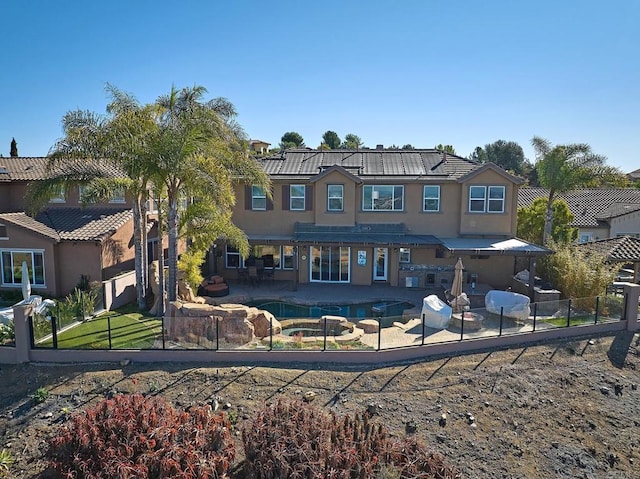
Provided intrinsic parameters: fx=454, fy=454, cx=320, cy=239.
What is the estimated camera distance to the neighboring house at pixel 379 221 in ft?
82.9

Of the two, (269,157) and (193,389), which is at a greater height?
(269,157)

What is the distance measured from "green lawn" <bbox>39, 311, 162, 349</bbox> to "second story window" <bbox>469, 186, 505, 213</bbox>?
58.5 ft

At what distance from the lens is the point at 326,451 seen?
9.80m

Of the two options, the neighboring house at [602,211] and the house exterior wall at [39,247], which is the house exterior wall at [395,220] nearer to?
the house exterior wall at [39,247]

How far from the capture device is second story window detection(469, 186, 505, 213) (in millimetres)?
25266

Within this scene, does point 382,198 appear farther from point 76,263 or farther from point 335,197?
point 76,263

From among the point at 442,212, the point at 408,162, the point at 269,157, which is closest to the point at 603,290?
the point at 442,212

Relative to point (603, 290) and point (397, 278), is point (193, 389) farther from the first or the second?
point (603, 290)

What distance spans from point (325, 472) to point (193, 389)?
18.3ft

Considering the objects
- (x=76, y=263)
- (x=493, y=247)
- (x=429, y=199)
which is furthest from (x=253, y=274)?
(x=493, y=247)

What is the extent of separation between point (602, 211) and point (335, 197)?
26.5 metres

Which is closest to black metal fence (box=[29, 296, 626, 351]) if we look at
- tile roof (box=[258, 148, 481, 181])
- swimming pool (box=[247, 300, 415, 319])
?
swimming pool (box=[247, 300, 415, 319])

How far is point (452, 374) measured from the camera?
14531 mm

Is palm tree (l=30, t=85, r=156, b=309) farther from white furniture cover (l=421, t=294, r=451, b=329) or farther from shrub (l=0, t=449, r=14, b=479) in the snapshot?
white furniture cover (l=421, t=294, r=451, b=329)
